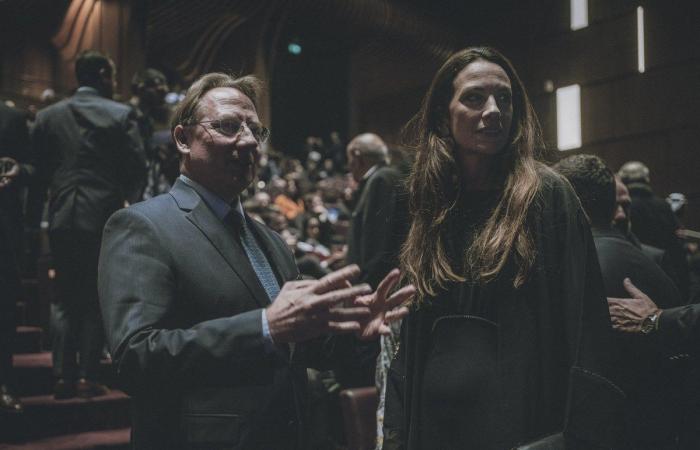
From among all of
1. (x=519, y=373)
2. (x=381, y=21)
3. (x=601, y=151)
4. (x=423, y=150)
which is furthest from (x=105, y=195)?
(x=381, y=21)

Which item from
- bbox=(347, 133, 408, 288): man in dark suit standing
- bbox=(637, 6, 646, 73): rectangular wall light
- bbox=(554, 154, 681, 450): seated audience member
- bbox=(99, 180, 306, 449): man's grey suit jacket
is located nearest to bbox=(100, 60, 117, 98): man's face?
bbox=(347, 133, 408, 288): man in dark suit standing

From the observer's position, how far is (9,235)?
3371mm

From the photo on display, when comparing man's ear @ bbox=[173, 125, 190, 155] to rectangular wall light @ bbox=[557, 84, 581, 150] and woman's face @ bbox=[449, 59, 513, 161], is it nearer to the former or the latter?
woman's face @ bbox=[449, 59, 513, 161]

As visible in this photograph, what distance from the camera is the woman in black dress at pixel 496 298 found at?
4.92 ft

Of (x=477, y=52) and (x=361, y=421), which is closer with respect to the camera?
(x=477, y=52)

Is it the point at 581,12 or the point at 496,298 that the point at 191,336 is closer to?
the point at 496,298

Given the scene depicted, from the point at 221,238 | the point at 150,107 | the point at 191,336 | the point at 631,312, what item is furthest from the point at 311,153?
the point at 191,336

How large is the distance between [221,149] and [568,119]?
4089 millimetres

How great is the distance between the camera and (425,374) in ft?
5.38

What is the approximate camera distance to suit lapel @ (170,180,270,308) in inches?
65.6

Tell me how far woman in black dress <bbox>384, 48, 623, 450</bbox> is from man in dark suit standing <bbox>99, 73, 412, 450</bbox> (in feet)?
0.56

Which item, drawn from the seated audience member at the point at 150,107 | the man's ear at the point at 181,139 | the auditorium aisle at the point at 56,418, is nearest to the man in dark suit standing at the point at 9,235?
the auditorium aisle at the point at 56,418

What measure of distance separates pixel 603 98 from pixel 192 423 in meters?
4.04

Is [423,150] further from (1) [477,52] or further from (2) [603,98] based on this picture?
(2) [603,98]
